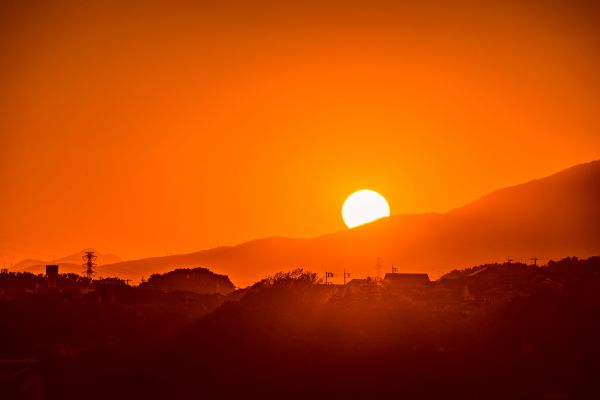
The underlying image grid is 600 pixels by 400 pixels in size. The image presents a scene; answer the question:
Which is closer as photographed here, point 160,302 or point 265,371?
point 265,371

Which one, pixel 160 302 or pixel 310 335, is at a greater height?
pixel 160 302

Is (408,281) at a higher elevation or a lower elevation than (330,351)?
higher

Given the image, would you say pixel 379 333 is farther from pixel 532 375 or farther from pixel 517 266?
pixel 517 266

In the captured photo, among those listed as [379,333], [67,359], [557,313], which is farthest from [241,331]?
[557,313]

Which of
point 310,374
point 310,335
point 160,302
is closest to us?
point 310,374

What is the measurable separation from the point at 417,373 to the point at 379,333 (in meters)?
6.29

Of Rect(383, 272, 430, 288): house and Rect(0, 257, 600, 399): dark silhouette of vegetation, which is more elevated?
Rect(383, 272, 430, 288): house

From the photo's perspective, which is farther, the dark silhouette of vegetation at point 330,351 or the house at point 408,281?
the house at point 408,281

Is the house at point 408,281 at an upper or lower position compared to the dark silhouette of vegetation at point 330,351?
upper

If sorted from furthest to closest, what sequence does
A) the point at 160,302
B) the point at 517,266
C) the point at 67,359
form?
the point at 517,266
the point at 160,302
the point at 67,359

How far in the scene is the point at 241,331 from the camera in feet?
183

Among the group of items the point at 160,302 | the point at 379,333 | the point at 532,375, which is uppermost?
the point at 160,302

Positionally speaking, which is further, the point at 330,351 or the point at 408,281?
the point at 408,281

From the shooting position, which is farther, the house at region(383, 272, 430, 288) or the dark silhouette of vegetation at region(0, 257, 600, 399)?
the house at region(383, 272, 430, 288)
